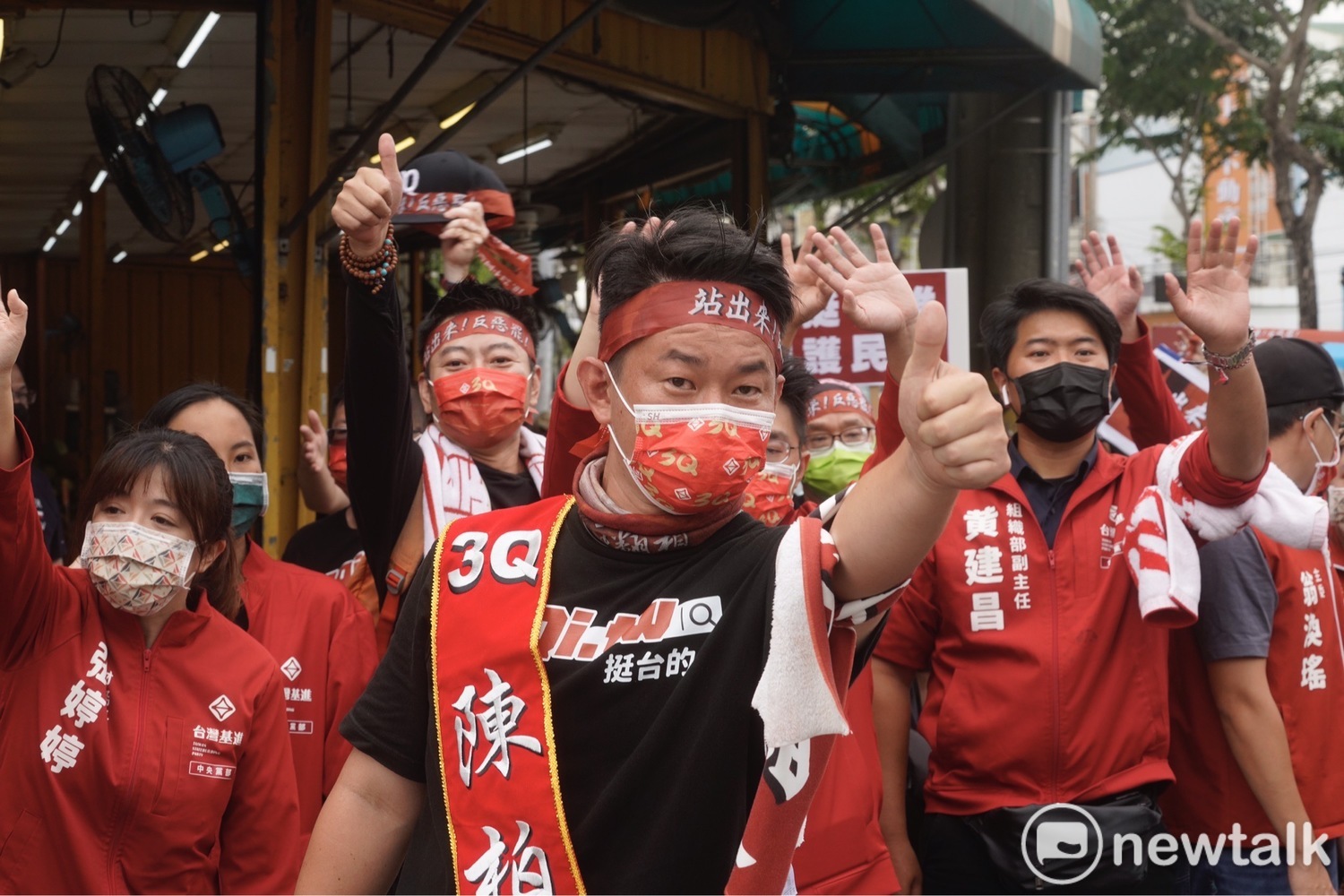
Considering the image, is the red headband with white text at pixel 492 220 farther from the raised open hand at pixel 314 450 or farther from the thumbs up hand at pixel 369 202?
the raised open hand at pixel 314 450

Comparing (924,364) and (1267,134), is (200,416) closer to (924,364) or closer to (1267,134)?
(924,364)

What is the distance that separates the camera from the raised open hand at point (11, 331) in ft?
8.96

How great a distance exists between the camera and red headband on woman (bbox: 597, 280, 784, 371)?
2193 millimetres

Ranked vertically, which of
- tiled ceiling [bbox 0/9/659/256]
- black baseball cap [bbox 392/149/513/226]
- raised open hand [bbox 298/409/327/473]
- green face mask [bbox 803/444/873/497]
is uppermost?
tiled ceiling [bbox 0/9/659/256]

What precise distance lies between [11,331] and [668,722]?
168 cm

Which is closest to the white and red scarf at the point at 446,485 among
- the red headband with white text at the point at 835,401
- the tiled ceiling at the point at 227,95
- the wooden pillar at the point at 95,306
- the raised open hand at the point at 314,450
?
the raised open hand at the point at 314,450

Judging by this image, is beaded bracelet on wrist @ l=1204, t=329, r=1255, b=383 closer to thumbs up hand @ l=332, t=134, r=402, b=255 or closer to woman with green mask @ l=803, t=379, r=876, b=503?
woman with green mask @ l=803, t=379, r=876, b=503

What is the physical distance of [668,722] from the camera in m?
2.07

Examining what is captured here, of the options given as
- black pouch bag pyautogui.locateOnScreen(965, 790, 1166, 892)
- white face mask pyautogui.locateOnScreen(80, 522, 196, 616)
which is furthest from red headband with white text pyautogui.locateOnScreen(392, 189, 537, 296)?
black pouch bag pyautogui.locateOnScreen(965, 790, 1166, 892)

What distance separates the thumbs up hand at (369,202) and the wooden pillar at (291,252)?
3.27 m

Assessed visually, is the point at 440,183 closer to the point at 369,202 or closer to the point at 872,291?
the point at 369,202

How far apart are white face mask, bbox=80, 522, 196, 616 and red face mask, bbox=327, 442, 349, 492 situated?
7.22 ft

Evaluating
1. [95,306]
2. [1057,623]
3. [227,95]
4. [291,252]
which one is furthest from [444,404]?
[95,306]

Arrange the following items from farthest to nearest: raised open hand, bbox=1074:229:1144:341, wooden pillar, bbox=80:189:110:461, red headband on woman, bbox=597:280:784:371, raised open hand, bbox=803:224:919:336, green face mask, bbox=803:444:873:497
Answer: wooden pillar, bbox=80:189:110:461
green face mask, bbox=803:444:873:497
raised open hand, bbox=1074:229:1144:341
raised open hand, bbox=803:224:919:336
red headband on woman, bbox=597:280:784:371
